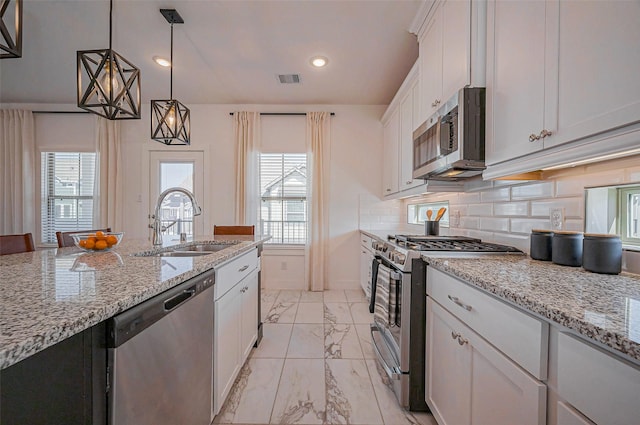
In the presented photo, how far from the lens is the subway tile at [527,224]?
1.37 metres

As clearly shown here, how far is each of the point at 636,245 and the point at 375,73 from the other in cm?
268

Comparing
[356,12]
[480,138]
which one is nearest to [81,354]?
[480,138]

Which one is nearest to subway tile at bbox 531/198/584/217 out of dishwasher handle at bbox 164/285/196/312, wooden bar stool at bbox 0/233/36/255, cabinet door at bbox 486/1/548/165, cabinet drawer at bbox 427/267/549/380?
cabinet door at bbox 486/1/548/165

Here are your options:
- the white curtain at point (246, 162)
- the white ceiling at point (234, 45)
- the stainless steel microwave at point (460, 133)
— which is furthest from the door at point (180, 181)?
the stainless steel microwave at point (460, 133)

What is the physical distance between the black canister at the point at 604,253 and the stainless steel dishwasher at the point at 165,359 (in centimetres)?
157

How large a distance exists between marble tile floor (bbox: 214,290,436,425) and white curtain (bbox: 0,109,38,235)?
4075mm

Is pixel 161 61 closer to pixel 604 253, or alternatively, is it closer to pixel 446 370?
pixel 446 370

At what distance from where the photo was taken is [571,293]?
744mm

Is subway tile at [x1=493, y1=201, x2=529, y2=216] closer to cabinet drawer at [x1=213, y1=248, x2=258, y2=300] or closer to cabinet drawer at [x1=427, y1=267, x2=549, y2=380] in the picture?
cabinet drawer at [x1=427, y1=267, x2=549, y2=380]

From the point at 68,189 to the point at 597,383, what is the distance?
224 inches

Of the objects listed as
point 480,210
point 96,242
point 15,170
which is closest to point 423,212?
point 480,210

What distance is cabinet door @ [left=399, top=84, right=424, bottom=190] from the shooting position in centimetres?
250

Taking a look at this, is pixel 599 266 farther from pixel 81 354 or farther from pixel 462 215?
pixel 81 354

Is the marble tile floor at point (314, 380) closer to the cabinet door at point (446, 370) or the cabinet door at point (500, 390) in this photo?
the cabinet door at point (446, 370)
